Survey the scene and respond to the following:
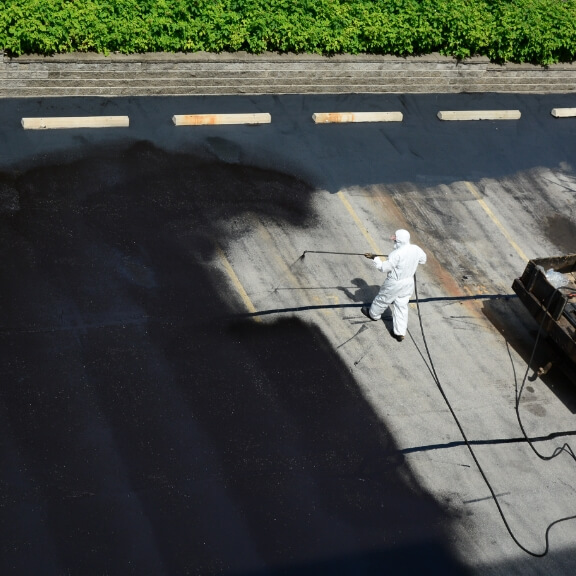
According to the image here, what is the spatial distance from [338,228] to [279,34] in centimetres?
486

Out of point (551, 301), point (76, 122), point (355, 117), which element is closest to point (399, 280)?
point (551, 301)

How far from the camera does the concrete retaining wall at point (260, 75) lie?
16688mm

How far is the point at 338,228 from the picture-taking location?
15805mm

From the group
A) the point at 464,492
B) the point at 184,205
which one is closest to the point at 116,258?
the point at 184,205

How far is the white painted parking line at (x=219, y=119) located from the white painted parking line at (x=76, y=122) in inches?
43.5

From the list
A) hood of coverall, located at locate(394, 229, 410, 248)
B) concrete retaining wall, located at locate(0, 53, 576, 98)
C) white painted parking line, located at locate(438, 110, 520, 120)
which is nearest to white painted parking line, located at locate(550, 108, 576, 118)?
concrete retaining wall, located at locate(0, 53, 576, 98)

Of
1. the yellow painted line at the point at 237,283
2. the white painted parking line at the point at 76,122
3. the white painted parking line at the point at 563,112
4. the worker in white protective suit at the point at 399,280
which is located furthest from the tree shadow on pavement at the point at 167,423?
the white painted parking line at the point at 563,112

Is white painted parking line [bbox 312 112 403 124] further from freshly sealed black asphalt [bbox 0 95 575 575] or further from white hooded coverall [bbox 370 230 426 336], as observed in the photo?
white hooded coverall [bbox 370 230 426 336]

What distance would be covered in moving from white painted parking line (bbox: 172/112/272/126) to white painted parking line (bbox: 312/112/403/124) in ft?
3.69

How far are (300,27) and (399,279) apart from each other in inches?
288

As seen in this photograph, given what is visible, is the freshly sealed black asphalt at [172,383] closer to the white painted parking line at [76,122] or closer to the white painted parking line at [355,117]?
the white painted parking line at [76,122]

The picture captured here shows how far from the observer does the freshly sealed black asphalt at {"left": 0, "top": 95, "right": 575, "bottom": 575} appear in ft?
35.0

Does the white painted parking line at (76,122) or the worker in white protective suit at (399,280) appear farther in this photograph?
the white painted parking line at (76,122)

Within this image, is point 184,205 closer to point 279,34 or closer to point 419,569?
point 279,34
